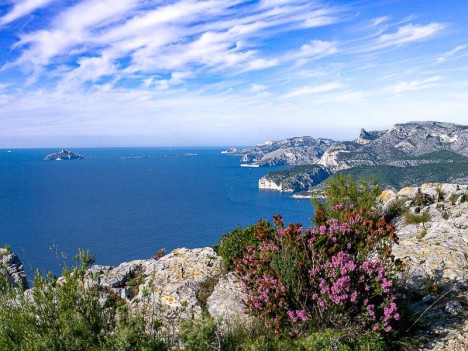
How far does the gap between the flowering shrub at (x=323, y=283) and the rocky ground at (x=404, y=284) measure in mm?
1069

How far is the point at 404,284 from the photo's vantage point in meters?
8.80

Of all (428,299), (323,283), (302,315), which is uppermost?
(323,283)

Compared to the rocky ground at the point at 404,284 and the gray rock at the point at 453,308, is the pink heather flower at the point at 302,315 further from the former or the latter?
the gray rock at the point at 453,308

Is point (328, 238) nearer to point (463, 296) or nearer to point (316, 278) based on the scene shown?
point (316, 278)

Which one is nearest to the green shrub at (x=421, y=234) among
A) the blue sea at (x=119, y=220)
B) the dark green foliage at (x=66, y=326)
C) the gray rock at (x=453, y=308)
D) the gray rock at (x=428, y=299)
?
the gray rock at (x=428, y=299)

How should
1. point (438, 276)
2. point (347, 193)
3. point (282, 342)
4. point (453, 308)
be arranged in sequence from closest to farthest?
point (282, 342), point (453, 308), point (438, 276), point (347, 193)

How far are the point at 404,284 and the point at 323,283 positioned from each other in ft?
12.1

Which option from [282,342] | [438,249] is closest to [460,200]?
[438,249]

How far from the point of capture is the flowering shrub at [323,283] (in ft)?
21.1

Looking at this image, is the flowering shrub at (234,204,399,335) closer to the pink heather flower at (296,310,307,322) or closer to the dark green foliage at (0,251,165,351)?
the pink heather flower at (296,310,307,322)

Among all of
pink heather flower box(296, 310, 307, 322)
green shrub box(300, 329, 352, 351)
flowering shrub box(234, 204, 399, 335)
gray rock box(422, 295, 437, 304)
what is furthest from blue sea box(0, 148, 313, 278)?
green shrub box(300, 329, 352, 351)

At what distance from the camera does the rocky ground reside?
7.05m

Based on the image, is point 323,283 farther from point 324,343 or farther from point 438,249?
point 438,249

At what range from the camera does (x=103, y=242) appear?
109 m
